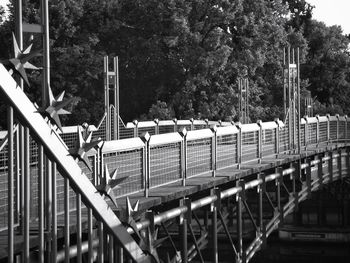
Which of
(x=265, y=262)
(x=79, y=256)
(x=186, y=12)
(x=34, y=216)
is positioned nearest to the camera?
(x=79, y=256)

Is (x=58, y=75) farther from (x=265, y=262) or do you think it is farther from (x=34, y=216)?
(x=34, y=216)

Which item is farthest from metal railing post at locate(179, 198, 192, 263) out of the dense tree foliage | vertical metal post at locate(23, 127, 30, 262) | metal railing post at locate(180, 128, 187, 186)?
the dense tree foliage

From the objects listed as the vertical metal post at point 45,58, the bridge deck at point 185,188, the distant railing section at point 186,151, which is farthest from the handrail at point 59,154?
the distant railing section at point 186,151

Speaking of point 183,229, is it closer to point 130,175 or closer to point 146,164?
point 146,164

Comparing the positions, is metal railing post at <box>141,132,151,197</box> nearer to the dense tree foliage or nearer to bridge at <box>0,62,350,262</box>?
bridge at <box>0,62,350,262</box>

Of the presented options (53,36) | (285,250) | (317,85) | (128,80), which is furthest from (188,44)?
(317,85)

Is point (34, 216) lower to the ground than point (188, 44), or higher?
lower

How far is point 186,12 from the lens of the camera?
3794 centimetres

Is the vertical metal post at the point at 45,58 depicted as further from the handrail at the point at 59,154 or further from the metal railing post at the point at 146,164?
the metal railing post at the point at 146,164

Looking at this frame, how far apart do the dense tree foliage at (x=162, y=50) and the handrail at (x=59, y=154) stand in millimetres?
32729

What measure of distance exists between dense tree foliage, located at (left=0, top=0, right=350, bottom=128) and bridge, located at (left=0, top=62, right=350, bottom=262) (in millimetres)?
7868

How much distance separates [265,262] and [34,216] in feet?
88.4

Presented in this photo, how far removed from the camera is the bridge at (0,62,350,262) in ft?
13.3

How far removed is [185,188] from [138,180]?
1.11 meters
